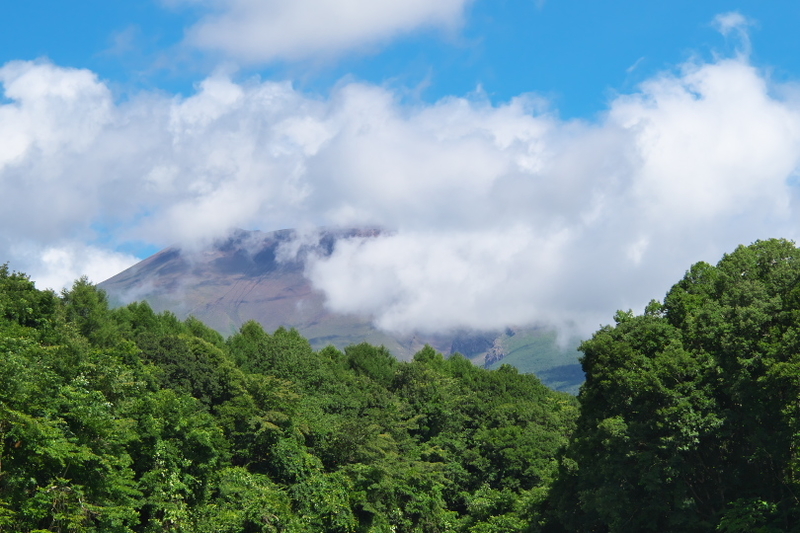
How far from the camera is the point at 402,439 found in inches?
2697

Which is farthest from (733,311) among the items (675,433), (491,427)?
(491,427)

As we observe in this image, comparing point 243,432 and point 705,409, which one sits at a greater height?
point 243,432

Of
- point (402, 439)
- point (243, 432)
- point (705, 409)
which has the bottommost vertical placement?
point (705, 409)

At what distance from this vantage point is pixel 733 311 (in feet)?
119

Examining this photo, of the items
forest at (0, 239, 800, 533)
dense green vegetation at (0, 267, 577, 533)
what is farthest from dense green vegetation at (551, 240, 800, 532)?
dense green vegetation at (0, 267, 577, 533)

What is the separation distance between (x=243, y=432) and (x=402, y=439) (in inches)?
649

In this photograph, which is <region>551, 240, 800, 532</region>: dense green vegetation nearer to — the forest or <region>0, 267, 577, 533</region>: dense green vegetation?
the forest

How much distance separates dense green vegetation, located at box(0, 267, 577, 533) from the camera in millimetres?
30953

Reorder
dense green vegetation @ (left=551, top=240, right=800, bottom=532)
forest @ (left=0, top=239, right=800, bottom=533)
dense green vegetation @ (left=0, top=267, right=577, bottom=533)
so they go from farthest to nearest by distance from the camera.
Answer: dense green vegetation @ (left=551, top=240, right=800, bottom=532) → forest @ (left=0, top=239, right=800, bottom=533) → dense green vegetation @ (left=0, top=267, right=577, bottom=533)

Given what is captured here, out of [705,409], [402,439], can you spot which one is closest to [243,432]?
[402,439]

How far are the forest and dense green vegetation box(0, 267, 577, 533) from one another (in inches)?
5.9

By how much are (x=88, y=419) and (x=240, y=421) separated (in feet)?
84.3

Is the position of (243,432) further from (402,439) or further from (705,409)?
(705,409)

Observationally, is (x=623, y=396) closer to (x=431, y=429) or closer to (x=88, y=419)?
(x=88, y=419)
